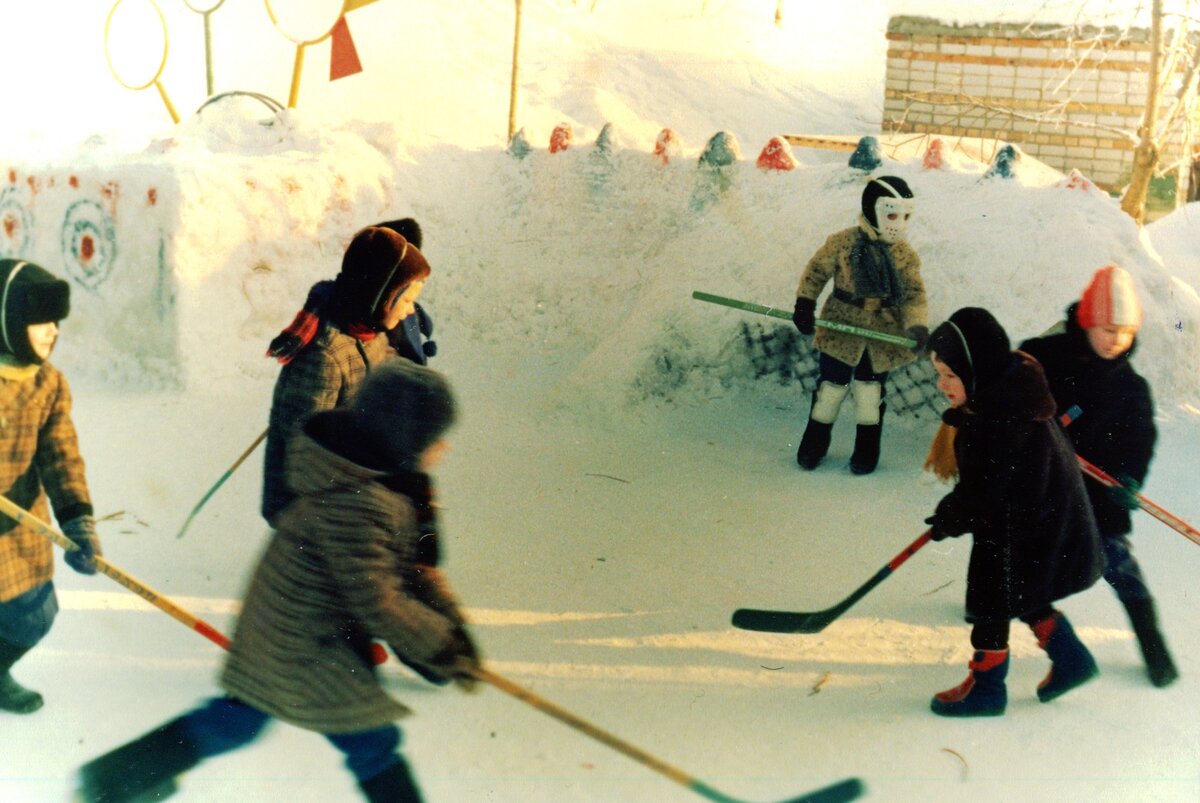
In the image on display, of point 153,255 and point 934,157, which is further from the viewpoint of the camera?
point 934,157

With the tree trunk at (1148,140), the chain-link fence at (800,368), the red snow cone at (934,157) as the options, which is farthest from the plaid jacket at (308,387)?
the red snow cone at (934,157)

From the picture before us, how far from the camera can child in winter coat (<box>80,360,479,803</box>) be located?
141 centimetres

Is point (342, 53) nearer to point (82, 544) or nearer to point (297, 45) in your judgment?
point (297, 45)

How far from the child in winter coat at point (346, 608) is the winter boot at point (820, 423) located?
227 cm

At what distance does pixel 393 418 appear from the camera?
4.60 ft

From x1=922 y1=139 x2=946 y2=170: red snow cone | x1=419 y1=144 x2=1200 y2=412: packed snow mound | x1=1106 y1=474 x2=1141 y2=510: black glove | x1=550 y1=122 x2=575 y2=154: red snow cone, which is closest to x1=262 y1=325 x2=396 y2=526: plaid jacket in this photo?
x1=1106 y1=474 x2=1141 y2=510: black glove

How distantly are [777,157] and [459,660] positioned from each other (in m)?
3.60

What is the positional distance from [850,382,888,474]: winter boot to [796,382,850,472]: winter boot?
74mm

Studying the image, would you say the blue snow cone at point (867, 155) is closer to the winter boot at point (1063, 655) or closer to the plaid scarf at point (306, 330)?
the winter boot at point (1063, 655)

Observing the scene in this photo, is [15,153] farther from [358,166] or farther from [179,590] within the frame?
[179,590]

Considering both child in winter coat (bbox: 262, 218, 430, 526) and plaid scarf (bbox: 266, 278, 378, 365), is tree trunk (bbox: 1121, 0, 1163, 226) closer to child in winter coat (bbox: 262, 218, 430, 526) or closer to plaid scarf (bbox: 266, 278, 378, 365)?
child in winter coat (bbox: 262, 218, 430, 526)

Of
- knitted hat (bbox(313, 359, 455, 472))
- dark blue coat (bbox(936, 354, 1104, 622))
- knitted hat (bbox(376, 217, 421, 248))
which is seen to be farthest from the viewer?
knitted hat (bbox(376, 217, 421, 248))

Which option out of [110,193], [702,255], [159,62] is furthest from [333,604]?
[702,255]

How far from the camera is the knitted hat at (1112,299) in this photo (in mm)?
2096
